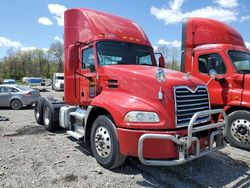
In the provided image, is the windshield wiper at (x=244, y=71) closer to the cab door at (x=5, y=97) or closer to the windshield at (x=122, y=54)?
the windshield at (x=122, y=54)

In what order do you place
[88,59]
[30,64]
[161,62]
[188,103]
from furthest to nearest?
[30,64]
[161,62]
[88,59]
[188,103]

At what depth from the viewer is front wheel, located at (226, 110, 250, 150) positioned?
6.60 meters

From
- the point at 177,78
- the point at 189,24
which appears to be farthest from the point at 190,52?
the point at 177,78

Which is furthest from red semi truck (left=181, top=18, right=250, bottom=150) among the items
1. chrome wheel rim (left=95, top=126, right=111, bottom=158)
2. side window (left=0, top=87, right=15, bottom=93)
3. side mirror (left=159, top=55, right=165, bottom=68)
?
side window (left=0, top=87, right=15, bottom=93)

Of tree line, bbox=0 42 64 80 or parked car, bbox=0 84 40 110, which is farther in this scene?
tree line, bbox=0 42 64 80

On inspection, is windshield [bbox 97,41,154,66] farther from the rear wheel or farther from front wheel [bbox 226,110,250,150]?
the rear wheel

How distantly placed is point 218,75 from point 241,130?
158cm

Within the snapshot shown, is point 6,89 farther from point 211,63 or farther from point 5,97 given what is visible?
point 211,63

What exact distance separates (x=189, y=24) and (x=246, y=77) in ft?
8.51

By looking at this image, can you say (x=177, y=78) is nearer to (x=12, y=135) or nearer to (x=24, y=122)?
(x=12, y=135)

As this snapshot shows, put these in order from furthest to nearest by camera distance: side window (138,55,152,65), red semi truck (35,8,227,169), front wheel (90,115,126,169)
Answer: side window (138,55,152,65), front wheel (90,115,126,169), red semi truck (35,8,227,169)

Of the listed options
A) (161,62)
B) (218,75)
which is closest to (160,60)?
(161,62)

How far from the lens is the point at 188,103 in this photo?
4.76 metres

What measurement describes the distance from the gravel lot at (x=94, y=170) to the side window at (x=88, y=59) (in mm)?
2026
